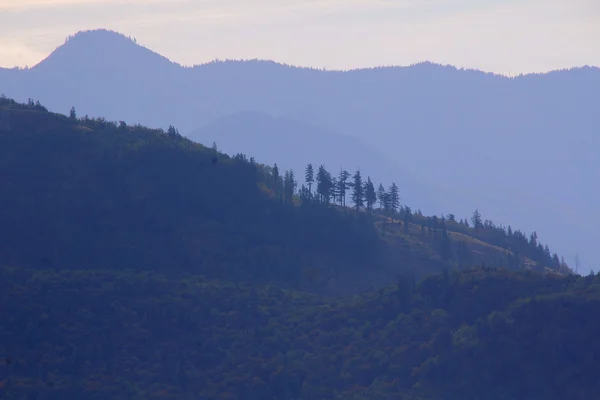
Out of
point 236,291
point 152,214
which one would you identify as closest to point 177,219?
point 152,214

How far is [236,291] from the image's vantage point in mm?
134125

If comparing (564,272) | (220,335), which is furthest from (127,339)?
(564,272)

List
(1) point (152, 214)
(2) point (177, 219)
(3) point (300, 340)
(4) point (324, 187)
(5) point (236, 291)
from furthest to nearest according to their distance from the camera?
(4) point (324, 187) → (2) point (177, 219) → (1) point (152, 214) → (5) point (236, 291) → (3) point (300, 340)

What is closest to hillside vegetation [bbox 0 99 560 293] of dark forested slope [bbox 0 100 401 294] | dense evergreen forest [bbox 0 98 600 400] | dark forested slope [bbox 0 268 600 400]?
dark forested slope [bbox 0 100 401 294]

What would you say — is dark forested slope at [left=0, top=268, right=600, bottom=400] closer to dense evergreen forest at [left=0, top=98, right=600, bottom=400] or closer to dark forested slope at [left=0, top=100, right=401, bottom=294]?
dense evergreen forest at [left=0, top=98, right=600, bottom=400]

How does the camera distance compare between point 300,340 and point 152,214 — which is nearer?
point 300,340

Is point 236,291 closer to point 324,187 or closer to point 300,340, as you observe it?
point 300,340

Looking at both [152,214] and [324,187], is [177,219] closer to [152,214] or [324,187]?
[152,214]

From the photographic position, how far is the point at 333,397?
108312mm

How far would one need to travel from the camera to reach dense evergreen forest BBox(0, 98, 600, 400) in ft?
359

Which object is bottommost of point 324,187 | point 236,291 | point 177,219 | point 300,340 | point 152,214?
point 300,340

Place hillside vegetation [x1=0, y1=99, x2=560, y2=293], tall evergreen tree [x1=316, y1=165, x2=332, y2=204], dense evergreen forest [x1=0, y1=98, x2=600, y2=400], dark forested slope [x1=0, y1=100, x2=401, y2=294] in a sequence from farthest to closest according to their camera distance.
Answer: tall evergreen tree [x1=316, y1=165, x2=332, y2=204] < hillside vegetation [x1=0, y1=99, x2=560, y2=293] < dark forested slope [x1=0, y1=100, x2=401, y2=294] < dense evergreen forest [x1=0, y1=98, x2=600, y2=400]

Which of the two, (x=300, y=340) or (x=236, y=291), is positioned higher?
(x=236, y=291)

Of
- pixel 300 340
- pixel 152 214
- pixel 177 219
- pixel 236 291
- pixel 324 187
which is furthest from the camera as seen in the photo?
pixel 324 187
